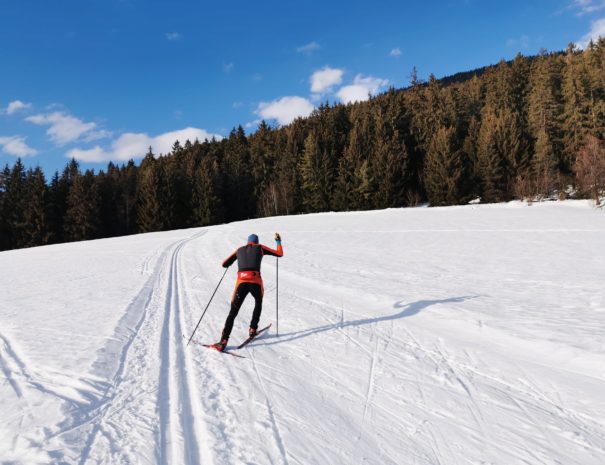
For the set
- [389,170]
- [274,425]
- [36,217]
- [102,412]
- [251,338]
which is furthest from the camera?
[36,217]

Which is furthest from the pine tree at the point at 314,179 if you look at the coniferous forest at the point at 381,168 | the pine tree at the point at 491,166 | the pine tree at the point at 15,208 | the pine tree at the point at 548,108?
the pine tree at the point at 15,208

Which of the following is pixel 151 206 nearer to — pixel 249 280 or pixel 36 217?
pixel 36 217

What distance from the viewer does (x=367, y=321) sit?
23.9 feet

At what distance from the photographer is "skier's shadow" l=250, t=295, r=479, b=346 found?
648 cm

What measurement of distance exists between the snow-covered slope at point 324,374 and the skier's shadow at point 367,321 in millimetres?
57

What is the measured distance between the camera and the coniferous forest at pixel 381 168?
4612cm

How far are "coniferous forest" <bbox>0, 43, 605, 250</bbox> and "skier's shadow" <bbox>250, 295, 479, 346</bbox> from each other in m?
36.7

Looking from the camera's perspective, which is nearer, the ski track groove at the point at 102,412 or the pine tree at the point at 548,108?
the ski track groove at the point at 102,412

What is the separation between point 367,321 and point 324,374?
2581mm

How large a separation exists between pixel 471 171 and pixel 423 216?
66.6ft

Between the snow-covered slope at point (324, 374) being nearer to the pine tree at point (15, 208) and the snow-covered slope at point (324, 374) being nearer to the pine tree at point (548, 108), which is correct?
the pine tree at point (548, 108)

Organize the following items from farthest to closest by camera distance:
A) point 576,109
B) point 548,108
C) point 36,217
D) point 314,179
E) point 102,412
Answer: point 314,179, point 36,217, point 548,108, point 576,109, point 102,412

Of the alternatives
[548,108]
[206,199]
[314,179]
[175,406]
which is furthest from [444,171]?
[175,406]

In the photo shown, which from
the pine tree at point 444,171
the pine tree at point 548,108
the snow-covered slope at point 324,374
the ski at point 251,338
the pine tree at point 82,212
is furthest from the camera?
the pine tree at point 82,212
